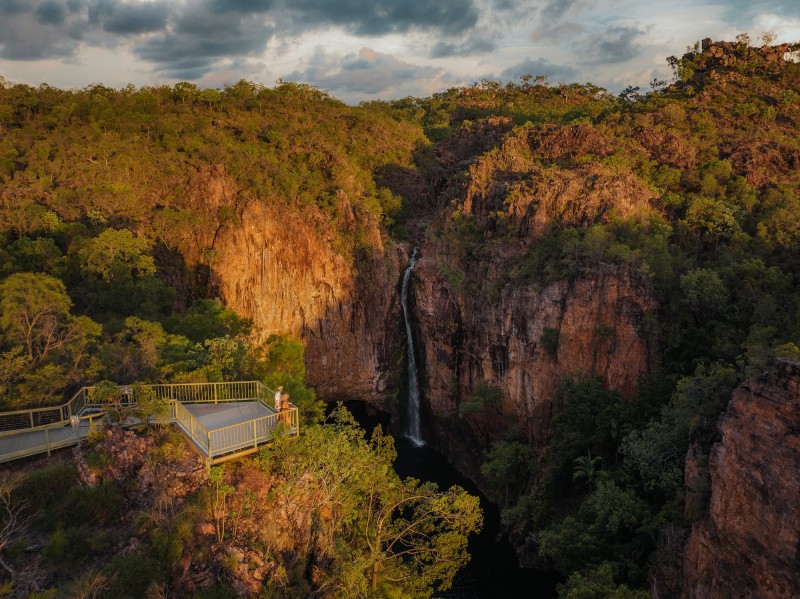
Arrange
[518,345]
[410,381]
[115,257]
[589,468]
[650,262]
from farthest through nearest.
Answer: [410,381]
[518,345]
[650,262]
[115,257]
[589,468]

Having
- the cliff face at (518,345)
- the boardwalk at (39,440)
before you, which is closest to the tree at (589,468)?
the cliff face at (518,345)

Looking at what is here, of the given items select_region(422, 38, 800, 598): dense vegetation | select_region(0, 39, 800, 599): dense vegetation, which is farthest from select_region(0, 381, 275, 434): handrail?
select_region(422, 38, 800, 598): dense vegetation

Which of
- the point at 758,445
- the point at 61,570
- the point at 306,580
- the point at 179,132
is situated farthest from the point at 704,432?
the point at 179,132

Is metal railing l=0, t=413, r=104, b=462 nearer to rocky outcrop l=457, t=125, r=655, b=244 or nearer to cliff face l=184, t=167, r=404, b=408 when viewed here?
cliff face l=184, t=167, r=404, b=408

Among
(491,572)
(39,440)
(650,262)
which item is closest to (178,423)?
(39,440)

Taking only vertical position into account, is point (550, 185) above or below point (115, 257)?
above

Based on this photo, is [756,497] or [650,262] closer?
[756,497]

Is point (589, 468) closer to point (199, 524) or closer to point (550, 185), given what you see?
point (199, 524)
